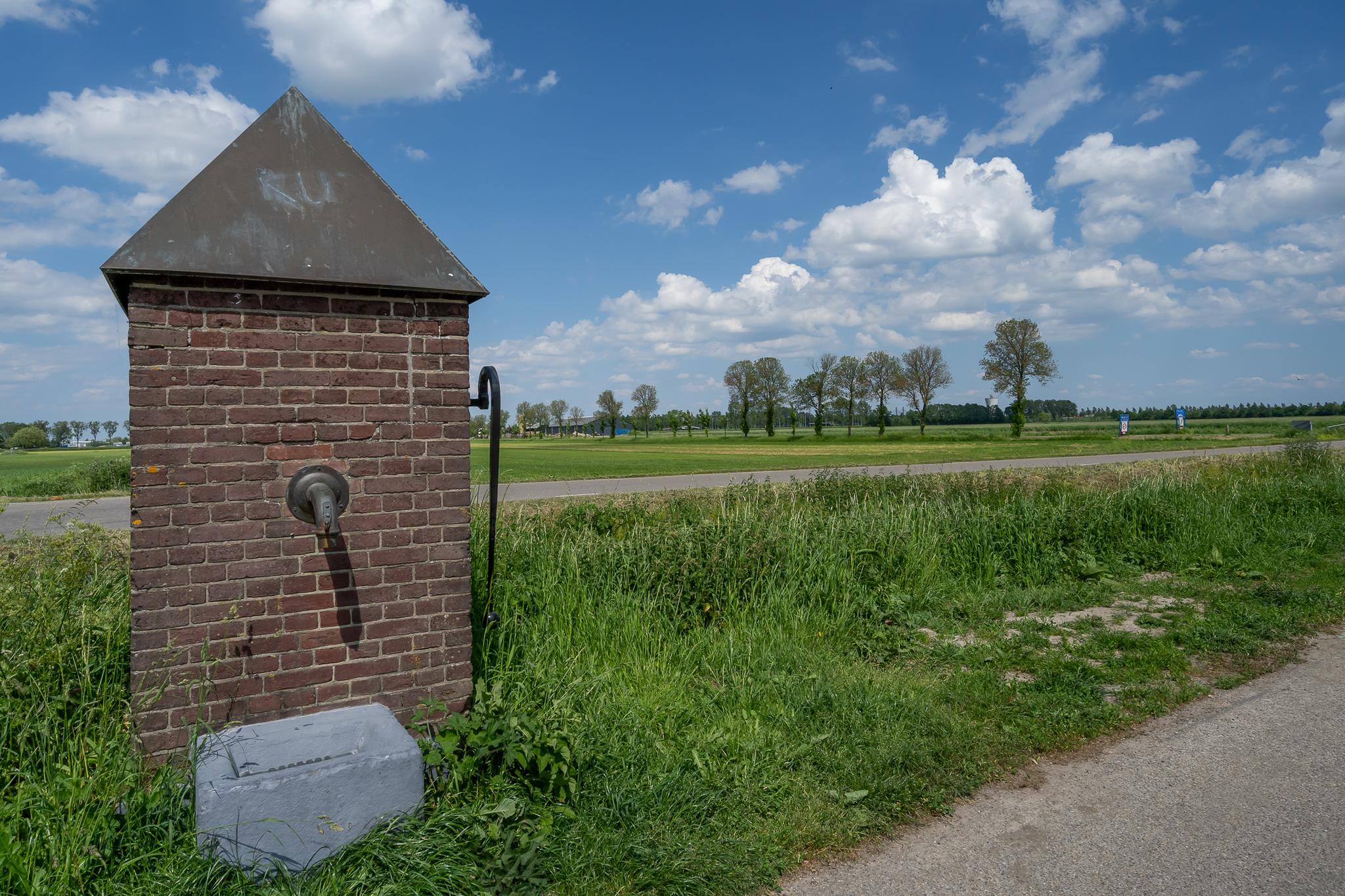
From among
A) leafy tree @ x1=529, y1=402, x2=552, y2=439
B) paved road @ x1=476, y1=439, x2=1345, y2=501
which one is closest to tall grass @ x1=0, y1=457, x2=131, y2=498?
paved road @ x1=476, y1=439, x2=1345, y2=501

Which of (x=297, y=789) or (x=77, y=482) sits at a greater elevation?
(x=77, y=482)

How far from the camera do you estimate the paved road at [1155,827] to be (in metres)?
3.05

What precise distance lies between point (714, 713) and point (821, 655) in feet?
3.99

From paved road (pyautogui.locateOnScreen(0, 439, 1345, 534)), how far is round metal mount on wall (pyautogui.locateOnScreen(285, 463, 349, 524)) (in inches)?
103

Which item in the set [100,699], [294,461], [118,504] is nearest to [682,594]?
[294,461]

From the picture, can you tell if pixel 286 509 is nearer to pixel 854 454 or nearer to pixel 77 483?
pixel 77 483

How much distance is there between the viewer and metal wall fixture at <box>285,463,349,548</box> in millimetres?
3283

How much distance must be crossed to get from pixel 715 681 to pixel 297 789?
2705 millimetres

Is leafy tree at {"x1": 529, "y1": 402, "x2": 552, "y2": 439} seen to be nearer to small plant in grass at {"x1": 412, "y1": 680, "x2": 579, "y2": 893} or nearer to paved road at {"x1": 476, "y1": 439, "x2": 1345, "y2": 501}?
paved road at {"x1": 476, "y1": 439, "x2": 1345, "y2": 501}

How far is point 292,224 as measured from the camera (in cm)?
348

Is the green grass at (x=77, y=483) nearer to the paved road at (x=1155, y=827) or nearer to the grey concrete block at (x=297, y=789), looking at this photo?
the grey concrete block at (x=297, y=789)

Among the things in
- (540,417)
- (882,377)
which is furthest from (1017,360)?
(540,417)

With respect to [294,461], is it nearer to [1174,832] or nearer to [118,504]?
[1174,832]

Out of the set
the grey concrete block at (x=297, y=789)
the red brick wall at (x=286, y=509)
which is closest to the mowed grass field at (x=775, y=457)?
the red brick wall at (x=286, y=509)
